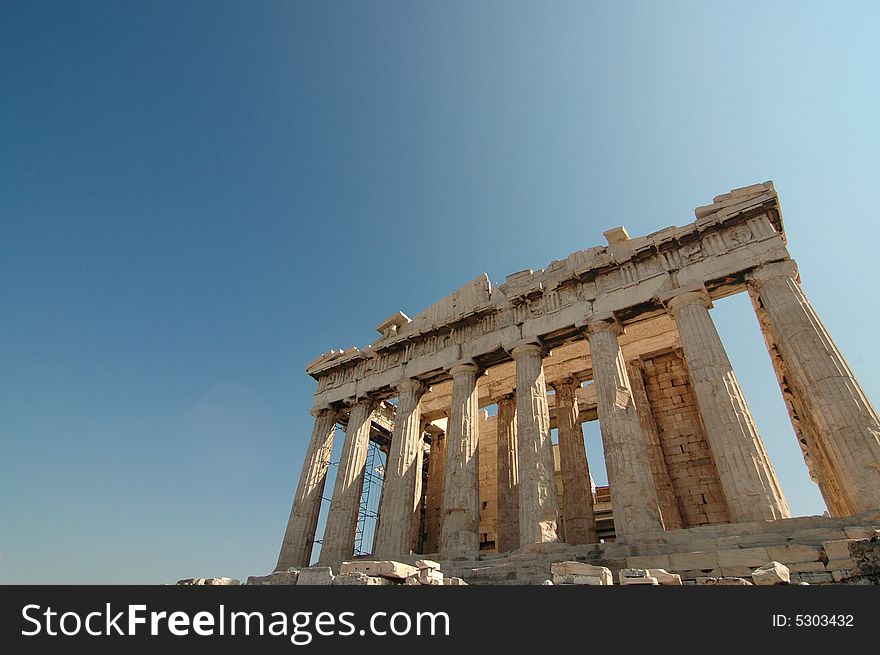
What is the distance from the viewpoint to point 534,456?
1319 centimetres

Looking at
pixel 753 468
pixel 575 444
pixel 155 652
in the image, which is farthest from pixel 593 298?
pixel 155 652

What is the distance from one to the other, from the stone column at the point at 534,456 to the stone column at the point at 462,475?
162 centimetres

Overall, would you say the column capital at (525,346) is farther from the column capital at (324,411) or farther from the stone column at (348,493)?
the column capital at (324,411)

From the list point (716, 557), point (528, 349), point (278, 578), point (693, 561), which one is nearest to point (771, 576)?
point (716, 557)

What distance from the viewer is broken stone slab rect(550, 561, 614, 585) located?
23.4ft

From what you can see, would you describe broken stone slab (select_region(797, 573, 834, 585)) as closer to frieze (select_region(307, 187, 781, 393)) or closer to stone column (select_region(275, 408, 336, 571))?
frieze (select_region(307, 187, 781, 393))

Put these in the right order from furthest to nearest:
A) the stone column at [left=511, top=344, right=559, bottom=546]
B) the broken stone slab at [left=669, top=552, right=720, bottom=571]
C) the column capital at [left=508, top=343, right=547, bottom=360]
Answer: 1. the column capital at [left=508, top=343, right=547, bottom=360]
2. the stone column at [left=511, top=344, right=559, bottom=546]
3. the broken stone slab at [left=669, top=552, right=720, bottom=571]

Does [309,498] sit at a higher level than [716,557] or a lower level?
higher

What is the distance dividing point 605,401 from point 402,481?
7.34 metres

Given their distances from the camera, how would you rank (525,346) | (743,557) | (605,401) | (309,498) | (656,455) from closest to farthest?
(743,557)
(605,401)
(656,455)
(525,346)
(309,498)

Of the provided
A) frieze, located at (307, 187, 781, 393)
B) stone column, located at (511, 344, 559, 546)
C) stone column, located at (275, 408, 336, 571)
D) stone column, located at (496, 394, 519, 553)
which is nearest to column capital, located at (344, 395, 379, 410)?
frieze, located at (307, 187, 781, 393)

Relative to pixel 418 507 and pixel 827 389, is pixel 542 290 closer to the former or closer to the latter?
pixel 827 389

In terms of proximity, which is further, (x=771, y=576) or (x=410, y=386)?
(x=410, y=386)

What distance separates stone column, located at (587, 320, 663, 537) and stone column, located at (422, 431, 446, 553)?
8.17m
